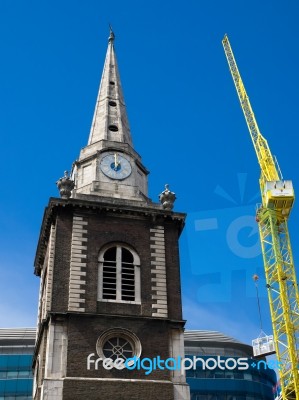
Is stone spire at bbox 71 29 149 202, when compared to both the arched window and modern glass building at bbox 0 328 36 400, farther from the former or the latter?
modern glass building at bbox 0 328 36 400

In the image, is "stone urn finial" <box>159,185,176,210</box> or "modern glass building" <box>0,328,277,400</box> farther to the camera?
"modern glass building" <box>0,328,277,400</box>

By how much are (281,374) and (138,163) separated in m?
35.2

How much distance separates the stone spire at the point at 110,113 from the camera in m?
44.7

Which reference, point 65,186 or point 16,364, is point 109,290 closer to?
point 65,186

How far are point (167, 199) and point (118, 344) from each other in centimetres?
985

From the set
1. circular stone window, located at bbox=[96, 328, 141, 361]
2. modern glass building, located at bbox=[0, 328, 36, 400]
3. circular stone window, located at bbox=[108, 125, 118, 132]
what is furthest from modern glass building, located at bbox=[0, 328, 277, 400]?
circular stone window, located at bbox=[96, 328, 141, 361]

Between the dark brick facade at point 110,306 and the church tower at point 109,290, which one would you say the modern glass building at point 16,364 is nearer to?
the church tower at point 109,290

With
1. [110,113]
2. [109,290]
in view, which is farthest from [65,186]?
[110,113]

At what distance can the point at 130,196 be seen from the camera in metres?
40.8

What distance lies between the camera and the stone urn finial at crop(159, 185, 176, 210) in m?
39.9

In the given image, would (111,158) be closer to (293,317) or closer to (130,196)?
(130,196)

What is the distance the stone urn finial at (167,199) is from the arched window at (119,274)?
3936mm

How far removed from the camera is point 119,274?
36.6 metres

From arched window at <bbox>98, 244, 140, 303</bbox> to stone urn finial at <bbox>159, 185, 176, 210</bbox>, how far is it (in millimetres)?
3936
